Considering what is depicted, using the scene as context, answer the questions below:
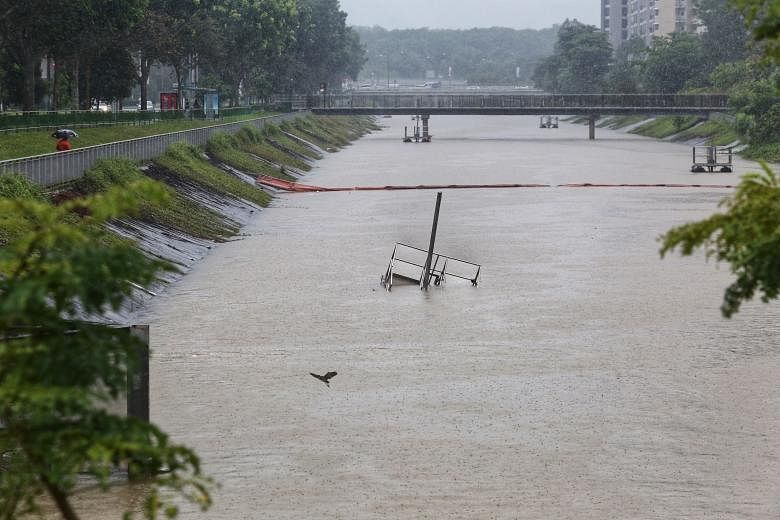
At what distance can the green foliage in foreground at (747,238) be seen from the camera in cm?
1302

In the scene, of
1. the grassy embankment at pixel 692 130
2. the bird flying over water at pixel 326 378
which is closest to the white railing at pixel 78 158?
the bird flying over water at pixel 326 378

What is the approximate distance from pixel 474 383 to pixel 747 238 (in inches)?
775

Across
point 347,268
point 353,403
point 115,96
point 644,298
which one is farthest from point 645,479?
point 115,96

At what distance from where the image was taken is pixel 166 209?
59906 millimetres

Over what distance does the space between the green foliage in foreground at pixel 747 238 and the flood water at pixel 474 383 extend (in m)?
10.3

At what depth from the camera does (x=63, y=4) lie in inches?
3265

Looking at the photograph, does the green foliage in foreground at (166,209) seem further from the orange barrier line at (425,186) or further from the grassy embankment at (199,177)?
the orange barrier line at (425,186)

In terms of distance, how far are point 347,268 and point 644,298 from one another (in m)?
12.0

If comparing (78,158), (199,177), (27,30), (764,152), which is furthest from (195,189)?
(764,152)

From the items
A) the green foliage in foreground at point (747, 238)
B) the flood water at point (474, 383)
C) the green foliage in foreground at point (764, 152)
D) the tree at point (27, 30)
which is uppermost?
the tree at point (27, 30)

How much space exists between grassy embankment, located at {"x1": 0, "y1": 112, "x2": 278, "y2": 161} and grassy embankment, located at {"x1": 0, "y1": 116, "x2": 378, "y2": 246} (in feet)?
12.3

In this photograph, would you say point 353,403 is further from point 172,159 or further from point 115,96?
point 115,96

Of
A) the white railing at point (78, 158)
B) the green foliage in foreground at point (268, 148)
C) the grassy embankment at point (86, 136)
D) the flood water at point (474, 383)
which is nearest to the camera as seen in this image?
the flood water at point (474, 383)

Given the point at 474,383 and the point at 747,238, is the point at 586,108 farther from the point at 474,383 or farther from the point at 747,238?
the point at 747,238
